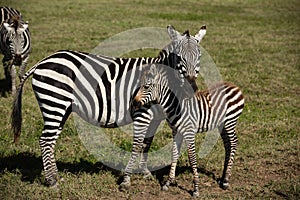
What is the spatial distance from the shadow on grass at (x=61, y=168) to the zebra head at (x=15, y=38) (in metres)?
4.29

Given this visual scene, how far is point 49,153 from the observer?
22.4ft

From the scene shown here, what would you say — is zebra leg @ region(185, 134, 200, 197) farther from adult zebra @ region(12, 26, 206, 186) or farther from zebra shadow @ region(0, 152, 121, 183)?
zebra shadow @ region(0, 152, 121, 183)

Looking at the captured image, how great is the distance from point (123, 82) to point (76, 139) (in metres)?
2.58

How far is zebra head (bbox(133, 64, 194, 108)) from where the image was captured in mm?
6508

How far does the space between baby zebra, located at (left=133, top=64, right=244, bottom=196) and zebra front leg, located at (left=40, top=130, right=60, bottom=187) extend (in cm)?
132

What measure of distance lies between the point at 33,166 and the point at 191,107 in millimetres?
2853

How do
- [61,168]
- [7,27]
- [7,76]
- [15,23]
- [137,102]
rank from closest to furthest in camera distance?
1. [137,102]
2. [61,168]
3. [7,27]
4. [15,23]
5. [7,76]

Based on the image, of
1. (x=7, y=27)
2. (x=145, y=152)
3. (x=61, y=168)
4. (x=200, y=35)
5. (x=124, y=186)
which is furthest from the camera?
(x=7, y=27)

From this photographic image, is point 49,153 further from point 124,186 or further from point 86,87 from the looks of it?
point 124,186

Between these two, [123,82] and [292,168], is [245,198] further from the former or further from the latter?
[123,82]

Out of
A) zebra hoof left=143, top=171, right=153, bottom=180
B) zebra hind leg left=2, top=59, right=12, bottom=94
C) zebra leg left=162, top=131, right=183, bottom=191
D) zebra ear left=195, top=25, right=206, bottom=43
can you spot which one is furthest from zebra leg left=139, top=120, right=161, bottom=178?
zebra hind leg left=2, top=59, right=12, bottom=94

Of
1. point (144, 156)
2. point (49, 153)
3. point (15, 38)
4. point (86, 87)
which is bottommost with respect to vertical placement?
point (144, 156)

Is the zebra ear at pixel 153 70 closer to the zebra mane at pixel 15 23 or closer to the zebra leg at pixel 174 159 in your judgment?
→ the zebra leg at pixel 174 159

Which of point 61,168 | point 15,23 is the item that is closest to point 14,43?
point 15,23
